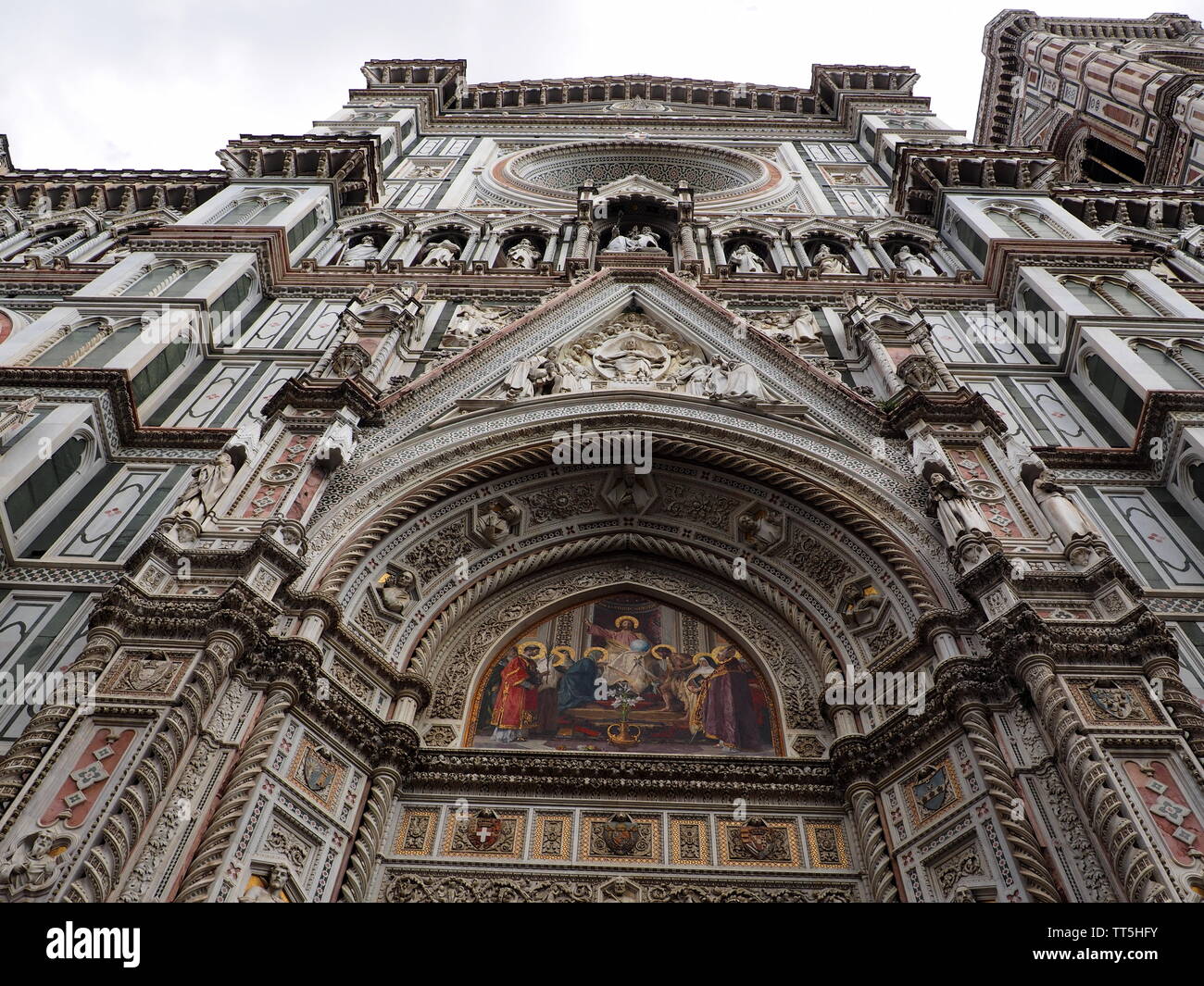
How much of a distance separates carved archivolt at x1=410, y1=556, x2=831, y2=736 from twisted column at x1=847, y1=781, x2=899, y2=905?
1110mm

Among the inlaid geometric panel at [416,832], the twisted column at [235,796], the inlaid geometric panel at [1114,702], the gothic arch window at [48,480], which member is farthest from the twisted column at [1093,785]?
the gothic arch window at [48,480]

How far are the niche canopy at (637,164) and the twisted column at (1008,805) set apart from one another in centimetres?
1815

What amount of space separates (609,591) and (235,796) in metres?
4.72

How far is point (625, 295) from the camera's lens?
13.7 meters

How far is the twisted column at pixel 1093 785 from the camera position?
17.4ft

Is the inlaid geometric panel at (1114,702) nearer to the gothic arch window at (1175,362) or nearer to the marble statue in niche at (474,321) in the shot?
the gothic arch window at (1175,362)

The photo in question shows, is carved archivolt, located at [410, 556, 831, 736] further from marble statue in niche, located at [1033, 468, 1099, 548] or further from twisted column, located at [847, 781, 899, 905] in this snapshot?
marble statue in niche, located at [1033, 468, 1099, 548]

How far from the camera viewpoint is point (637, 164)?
24.3m

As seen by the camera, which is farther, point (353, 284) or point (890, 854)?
point (353, 284)

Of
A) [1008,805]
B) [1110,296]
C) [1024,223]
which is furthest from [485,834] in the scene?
[1024,223]
